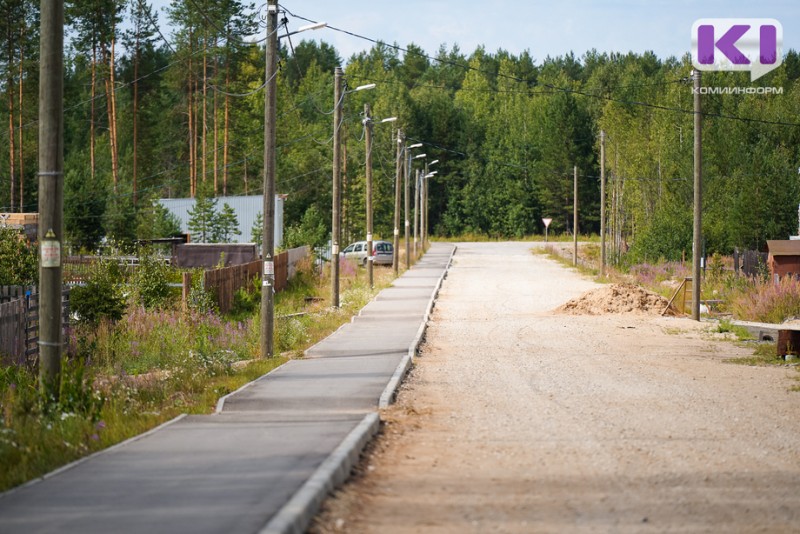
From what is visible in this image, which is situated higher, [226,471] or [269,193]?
[269,193]

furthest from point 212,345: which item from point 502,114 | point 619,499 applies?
point 502,114

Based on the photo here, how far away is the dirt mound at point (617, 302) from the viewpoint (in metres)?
32.3

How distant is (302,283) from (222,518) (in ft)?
125

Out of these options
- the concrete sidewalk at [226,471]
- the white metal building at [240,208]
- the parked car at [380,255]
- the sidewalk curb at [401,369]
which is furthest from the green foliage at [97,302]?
the parked car at [380,255]

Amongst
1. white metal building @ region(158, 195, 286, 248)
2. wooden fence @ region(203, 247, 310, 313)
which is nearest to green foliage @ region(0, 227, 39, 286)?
wooden fence @ region(203, 247, 310, 313)

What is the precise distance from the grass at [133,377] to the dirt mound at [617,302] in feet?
22.0

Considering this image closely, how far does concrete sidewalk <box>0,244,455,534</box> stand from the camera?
7.19m

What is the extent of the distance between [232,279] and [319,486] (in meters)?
24.6

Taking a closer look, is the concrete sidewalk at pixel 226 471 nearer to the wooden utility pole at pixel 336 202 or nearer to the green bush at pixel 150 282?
the green bush at pixel 150 282

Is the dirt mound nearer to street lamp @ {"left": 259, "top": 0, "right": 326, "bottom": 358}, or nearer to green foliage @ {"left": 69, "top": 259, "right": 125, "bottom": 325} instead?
green foliage @ {"left": 69, "top": 259, "right": 125, "bottom": 325}

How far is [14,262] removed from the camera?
2605 cm

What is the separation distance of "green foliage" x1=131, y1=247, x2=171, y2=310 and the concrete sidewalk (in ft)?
43.6

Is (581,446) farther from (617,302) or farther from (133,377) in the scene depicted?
(617,302)

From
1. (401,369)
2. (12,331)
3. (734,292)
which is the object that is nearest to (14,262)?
(12,331)
